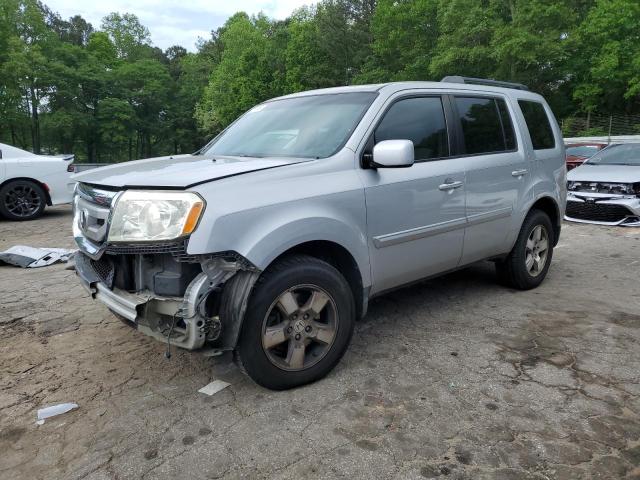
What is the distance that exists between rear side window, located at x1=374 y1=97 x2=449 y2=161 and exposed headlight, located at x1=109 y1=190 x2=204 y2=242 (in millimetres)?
1415

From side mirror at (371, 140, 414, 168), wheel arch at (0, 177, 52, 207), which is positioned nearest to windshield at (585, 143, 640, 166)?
side mirror at (371, 140, 414, 168)

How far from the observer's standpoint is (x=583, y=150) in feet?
46.6

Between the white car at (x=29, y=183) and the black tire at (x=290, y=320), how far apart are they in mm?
7535

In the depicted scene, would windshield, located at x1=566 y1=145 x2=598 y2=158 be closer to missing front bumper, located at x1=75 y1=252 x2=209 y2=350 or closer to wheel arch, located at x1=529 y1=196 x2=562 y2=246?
wheel arch, located at x1=529 y1=196 x2=562 y2=246

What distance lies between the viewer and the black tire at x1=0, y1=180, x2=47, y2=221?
895cm

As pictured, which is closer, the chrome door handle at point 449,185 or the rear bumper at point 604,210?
the chrome door handle at point 449,185

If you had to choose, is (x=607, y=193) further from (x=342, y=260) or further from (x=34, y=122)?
(x=34, y=122)

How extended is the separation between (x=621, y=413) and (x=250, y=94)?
49.5 metres

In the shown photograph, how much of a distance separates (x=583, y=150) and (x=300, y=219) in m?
13.9

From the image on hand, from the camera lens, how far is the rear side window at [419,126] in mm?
3473

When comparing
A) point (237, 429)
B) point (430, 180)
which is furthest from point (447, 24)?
point (237, 429)

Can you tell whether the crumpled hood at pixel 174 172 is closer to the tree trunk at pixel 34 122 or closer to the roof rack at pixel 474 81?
the roof rack at pixel 474 81

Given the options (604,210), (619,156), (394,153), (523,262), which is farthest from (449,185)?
(619,156)

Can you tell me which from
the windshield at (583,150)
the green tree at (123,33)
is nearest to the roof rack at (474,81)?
the windshield at (583,150)
